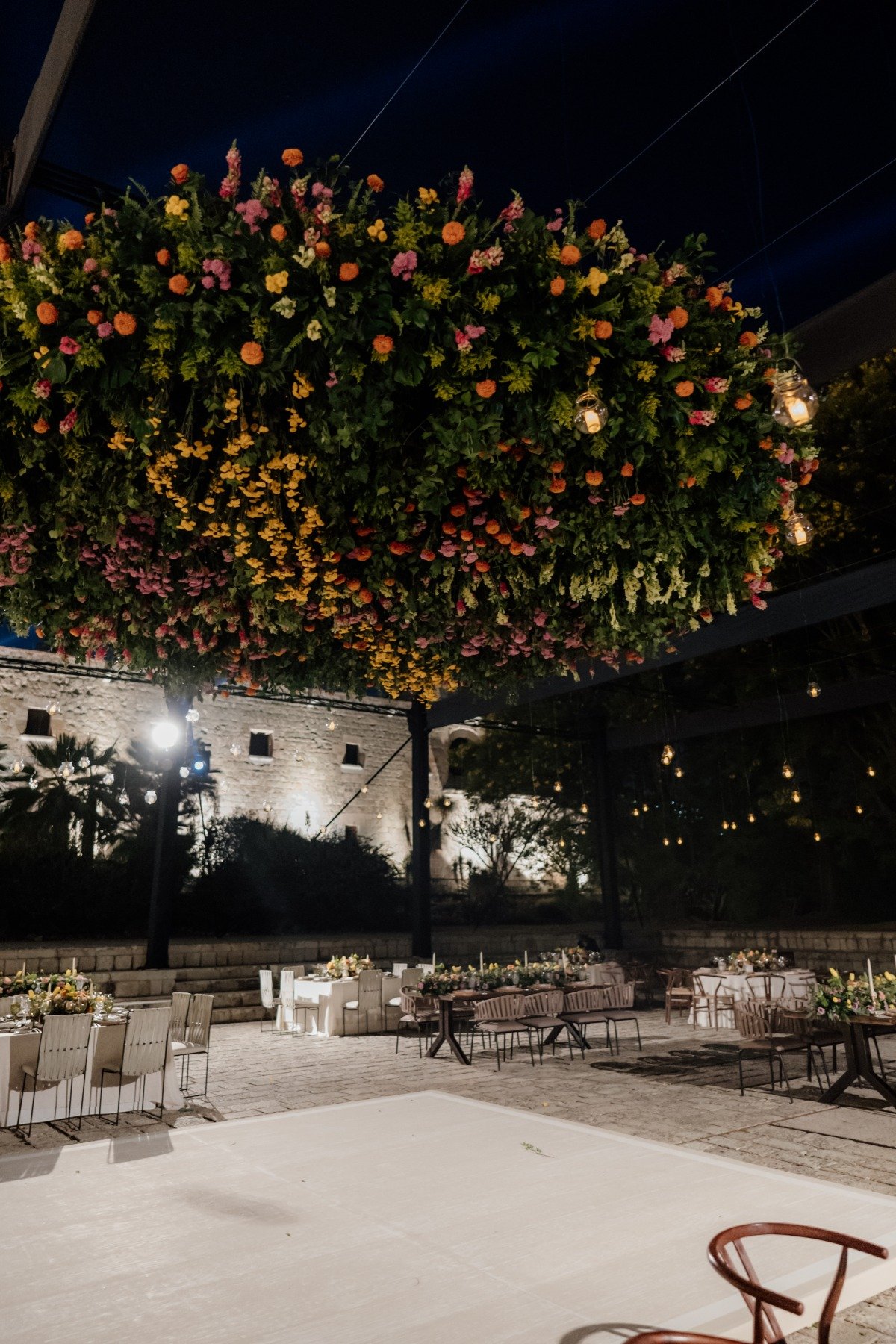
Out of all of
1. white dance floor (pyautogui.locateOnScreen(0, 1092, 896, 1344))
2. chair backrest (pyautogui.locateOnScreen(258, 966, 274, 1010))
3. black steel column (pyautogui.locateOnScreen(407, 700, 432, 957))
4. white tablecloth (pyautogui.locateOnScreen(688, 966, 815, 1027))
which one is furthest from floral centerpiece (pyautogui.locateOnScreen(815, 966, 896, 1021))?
chair backrest (pyautogui.locateOnScreen(258, 966, 274, 1010))

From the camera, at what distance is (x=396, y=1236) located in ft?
12.3

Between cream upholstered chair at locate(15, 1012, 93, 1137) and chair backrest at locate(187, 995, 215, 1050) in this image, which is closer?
cream upholstered chair at locate(15, 1012, 93, 1137)

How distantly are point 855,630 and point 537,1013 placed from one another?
8042 millimetres

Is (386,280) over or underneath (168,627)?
over

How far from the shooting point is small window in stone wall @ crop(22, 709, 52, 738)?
16484 mm

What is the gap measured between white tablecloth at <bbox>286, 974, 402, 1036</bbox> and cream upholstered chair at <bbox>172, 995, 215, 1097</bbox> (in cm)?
339

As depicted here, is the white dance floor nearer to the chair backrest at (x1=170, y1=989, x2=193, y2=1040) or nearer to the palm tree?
the chair backrest at (x1=170, y1=989, x2=193, y2=1040)

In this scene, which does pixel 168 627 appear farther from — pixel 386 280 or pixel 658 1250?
pixel 658 1250

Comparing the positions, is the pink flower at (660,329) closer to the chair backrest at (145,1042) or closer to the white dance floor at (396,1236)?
the white dance floor at (396,1236)

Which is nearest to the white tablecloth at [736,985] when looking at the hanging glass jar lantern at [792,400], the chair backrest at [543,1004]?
Answer: the chair backrest at [543,1004]

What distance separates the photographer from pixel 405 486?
2.65 m

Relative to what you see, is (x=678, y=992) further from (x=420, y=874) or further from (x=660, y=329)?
(x=660, y=329)

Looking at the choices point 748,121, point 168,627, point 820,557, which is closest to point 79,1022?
point 168,627

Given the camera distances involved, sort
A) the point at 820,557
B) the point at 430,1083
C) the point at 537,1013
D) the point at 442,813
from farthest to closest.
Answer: the point at 442,813, the point at 820,557, the point at 537,1013, the point at 430,1083
